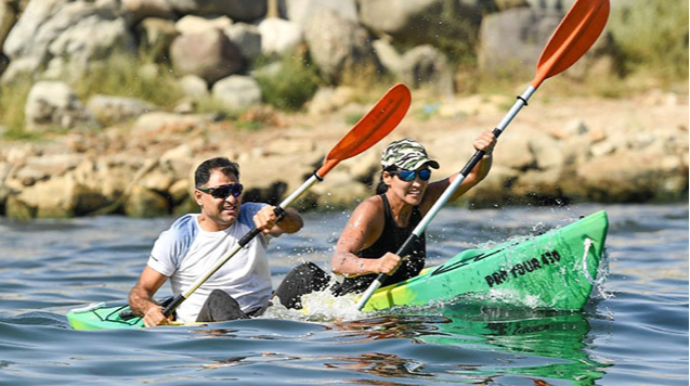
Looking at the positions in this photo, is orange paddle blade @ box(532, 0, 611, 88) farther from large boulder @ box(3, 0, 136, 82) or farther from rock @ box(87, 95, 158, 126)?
large boulder @ box(3, 0, 136, 82)

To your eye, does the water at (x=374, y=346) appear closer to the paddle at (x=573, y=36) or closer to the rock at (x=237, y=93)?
the paddle at (x=573, y=36)

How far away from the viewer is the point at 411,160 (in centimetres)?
695

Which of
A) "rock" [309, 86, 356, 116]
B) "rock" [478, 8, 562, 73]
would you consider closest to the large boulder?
"rock" [309, 86, 356, 116]

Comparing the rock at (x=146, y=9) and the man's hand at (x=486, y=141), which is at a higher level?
the rock at (x=146, y=9)

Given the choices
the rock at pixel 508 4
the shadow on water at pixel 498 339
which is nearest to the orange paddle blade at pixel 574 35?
the shadow on water at pixel 498 339

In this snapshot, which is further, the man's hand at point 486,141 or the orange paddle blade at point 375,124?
the orange paddle blade at point 375,124

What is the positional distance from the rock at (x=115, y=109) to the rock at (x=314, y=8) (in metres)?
3.92

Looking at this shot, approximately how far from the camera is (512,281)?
720cm

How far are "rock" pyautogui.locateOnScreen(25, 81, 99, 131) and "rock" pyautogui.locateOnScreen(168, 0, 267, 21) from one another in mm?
3672

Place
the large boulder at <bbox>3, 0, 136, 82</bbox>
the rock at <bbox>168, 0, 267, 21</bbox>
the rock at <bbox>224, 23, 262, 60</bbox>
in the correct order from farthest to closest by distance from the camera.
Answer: the rock at <bbox>168, 0, 267, 21</bbox>
the rock at <bbox>224, 23, 262, 60</bbox>
the large boulder at <bbox>3, 0, 136, 82</bbox>

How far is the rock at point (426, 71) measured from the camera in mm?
20078

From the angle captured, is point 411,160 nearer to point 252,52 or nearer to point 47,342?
point 47,342

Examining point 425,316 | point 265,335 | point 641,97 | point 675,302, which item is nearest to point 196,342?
point 265,335

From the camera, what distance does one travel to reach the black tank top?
7.16 meters
